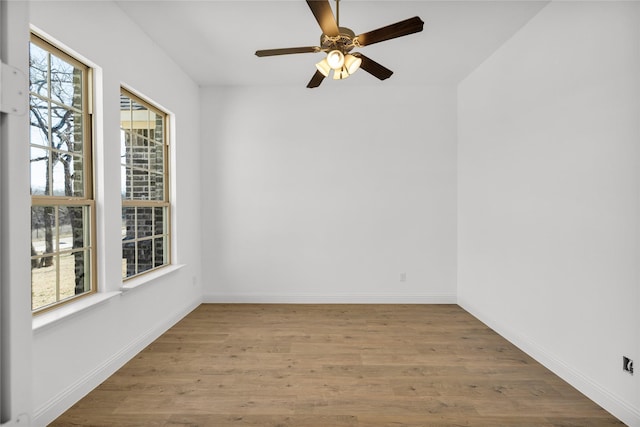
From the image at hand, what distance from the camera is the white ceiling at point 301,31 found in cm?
276

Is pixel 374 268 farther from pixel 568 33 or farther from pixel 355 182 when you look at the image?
pixel 568 33

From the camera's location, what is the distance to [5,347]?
23.3 inches

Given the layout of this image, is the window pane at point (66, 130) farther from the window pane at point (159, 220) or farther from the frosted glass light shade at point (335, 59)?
the frosted glass light shade at point (335, 59)

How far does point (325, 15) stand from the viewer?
2023 millimetres

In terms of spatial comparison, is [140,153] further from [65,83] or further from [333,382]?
[333,382]

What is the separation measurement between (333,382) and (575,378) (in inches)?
67.9

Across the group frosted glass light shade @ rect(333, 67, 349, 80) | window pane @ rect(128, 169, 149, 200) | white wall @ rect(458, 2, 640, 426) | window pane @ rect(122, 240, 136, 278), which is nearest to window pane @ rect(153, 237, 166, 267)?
window pane @ rect(122, 240, 136, 278)

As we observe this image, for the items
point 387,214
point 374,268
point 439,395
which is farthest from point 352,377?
point 387,214

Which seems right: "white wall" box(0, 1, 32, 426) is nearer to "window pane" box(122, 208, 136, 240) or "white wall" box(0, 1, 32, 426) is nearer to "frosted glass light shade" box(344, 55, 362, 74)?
"frosted glass light shade" box(344, 55, 362, 74)

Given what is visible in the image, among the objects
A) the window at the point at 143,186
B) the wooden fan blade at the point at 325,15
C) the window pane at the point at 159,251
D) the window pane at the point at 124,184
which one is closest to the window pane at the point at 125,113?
the window at the point at 143,186

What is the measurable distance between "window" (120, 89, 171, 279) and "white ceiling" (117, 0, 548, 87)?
2.40 ft

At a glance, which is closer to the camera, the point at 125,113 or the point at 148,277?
the point at 125,113

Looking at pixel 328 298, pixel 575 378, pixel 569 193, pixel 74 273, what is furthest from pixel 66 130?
pixel 575 378

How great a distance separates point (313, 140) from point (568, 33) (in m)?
2.82
